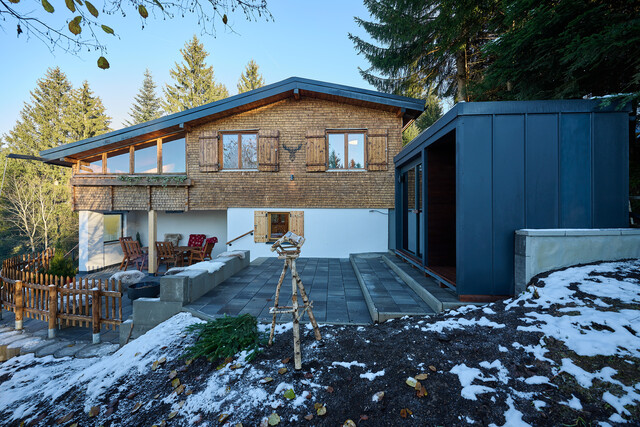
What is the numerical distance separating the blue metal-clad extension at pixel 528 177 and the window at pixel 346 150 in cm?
589

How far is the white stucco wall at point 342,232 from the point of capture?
911 cm

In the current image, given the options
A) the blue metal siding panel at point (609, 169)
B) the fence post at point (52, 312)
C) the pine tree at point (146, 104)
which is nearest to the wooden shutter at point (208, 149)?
the fence post at point (52, 312)

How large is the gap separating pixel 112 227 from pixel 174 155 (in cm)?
465

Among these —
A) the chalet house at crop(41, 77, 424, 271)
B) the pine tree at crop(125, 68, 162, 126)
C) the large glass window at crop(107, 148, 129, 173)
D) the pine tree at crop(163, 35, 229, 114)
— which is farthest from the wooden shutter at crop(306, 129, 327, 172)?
the pine tree at crop(125, 68, 162, 126)

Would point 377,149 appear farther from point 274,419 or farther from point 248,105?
point 274,419

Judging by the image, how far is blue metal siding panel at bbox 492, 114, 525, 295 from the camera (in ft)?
11.1

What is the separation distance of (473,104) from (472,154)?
2.29ft

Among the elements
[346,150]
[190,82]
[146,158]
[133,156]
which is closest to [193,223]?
[146,158]

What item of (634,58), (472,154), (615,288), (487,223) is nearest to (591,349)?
(615,288)

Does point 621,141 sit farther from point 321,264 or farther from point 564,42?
point 321,264

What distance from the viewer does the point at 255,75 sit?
81.4 ft

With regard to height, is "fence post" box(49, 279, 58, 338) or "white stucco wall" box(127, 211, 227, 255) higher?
"white stucco wall" box(127, 211, 227, 255)

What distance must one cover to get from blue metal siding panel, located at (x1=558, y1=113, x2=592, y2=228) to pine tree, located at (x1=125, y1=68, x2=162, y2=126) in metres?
35.8

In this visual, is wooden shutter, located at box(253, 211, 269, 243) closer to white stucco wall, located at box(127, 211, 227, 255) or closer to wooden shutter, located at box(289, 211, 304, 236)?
wooden shutter, located at box(289, 211, 304, 236)
